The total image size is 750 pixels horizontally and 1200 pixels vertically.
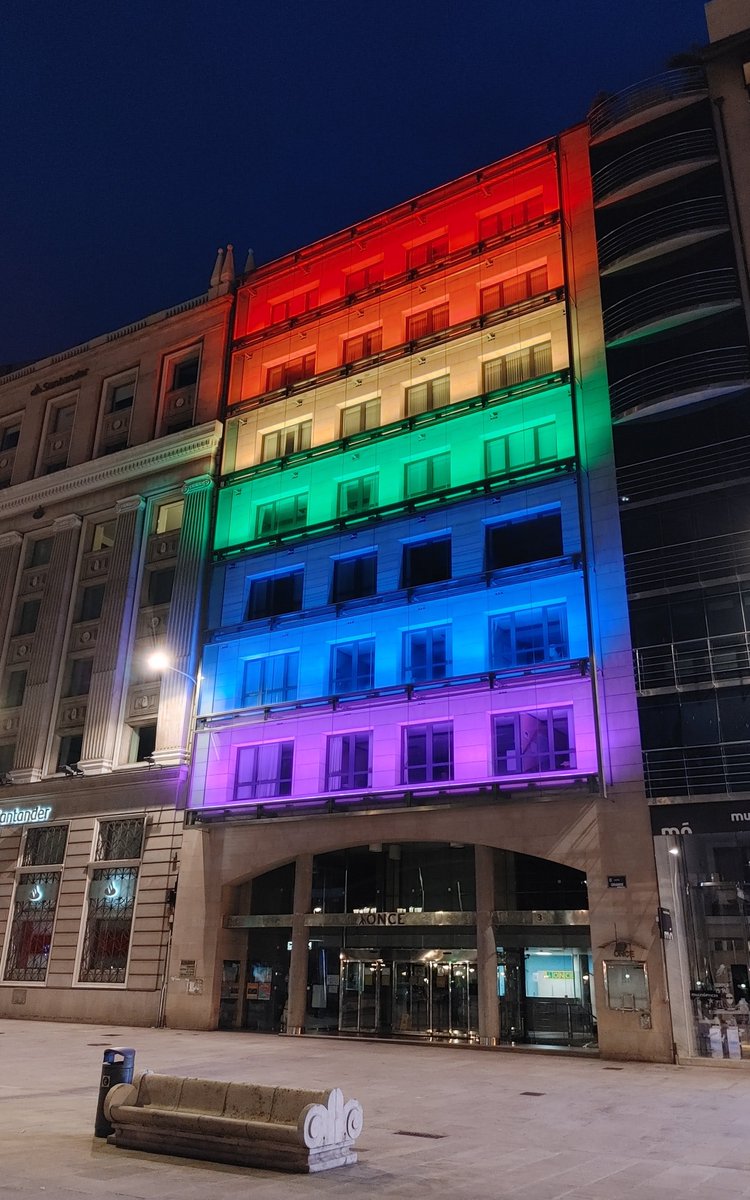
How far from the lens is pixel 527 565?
97.7 feet

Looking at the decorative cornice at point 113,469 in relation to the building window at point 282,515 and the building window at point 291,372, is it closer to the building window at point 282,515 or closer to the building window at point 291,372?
the building window at point 291,372

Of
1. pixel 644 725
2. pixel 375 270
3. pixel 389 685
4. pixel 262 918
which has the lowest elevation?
pixel 262 918

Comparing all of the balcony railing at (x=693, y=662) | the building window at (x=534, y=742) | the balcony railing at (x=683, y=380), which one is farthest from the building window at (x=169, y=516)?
the balcony railing at (x=693, y=662)

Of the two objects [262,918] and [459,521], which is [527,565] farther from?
[262,918]

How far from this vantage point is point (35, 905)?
36500mm

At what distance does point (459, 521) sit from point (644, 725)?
10114mm

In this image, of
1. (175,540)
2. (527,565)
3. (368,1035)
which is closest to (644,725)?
(527,565)

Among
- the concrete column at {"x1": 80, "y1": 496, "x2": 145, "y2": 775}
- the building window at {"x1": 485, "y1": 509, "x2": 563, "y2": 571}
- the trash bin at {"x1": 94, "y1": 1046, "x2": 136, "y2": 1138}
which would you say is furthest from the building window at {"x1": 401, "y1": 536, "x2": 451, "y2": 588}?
the trash bin at {"x1": 94, "y1": 1046, "x2": 136, "y2": 1138}

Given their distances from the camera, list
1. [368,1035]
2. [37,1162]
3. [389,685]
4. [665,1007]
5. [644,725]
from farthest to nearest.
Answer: [389,685]
[368,1035]
[644,725]
[665,1007]
[37,1162]

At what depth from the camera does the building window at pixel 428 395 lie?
35.7 metres

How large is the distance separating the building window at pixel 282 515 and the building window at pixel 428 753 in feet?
36.3

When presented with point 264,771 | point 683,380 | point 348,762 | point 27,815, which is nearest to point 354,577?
point 348,762

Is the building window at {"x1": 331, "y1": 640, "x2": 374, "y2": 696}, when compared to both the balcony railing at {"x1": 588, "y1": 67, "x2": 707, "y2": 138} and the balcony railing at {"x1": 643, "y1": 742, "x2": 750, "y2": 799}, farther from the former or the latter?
the balcony railing at {"x1": 588, "y1": 67, "x2": 707, "y2": 138}

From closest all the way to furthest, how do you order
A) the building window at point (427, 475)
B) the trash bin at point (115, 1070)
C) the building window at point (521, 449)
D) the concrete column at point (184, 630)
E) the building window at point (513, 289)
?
the trash bin at point (115, 1070) → the building window at point (521, 449) → the building window at point (427, 475) → the building window at point (513, 289) → the concrete column at point (184, 630)
